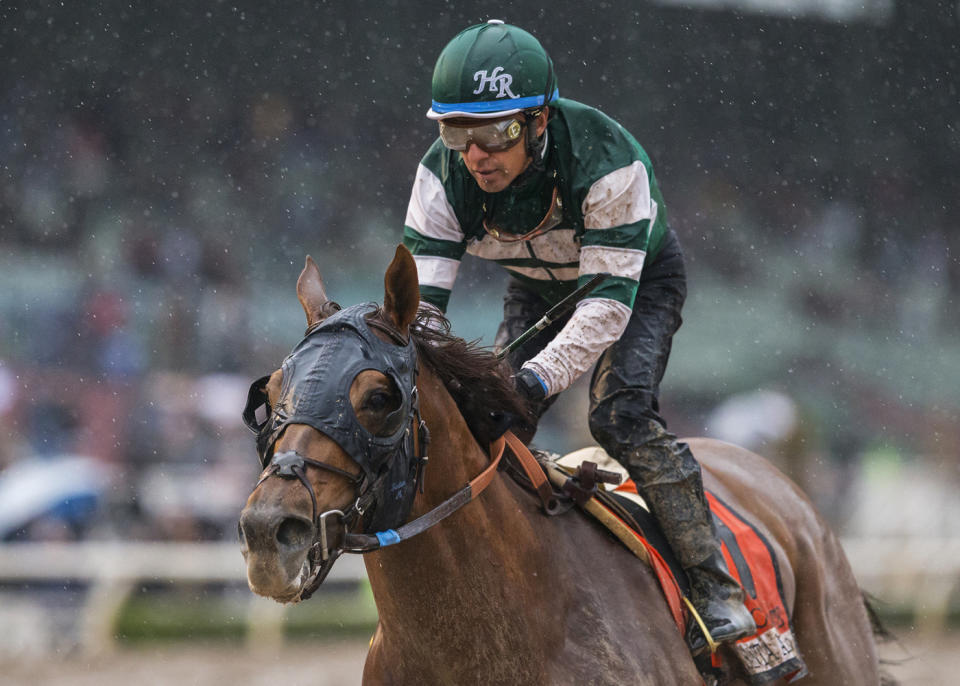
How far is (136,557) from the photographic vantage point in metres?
7.20

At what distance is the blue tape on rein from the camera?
2.31 meters

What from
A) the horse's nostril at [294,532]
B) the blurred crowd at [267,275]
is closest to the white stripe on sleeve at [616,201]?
the horse's nostril at [294,532]

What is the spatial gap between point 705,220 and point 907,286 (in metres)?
2.57

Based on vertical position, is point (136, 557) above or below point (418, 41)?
below

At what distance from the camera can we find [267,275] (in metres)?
9.98

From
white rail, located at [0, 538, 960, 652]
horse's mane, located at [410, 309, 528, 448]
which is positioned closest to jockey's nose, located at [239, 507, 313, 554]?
horse's mane, located at [410, 309, 528, 448]

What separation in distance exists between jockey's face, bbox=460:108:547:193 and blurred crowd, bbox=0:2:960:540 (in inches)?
221

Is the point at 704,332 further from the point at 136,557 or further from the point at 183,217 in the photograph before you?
the point at 136,557

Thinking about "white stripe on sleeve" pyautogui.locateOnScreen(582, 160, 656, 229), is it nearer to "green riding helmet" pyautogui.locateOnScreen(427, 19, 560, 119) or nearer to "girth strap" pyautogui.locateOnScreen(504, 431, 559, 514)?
"green riding helmet" pyautogui.locateOnScreen(427, 19, 560, 119)

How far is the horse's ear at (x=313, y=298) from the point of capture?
2.55 m

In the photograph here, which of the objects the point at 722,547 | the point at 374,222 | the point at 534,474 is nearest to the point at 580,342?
the point at 534,474

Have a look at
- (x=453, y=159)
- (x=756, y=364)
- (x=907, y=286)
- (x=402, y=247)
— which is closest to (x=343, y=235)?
(x=756, y=364)

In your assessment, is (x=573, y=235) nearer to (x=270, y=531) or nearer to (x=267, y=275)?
(x=270, y=531)

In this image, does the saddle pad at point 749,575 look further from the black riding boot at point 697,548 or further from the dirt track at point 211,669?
the dirt track at point 211,669
